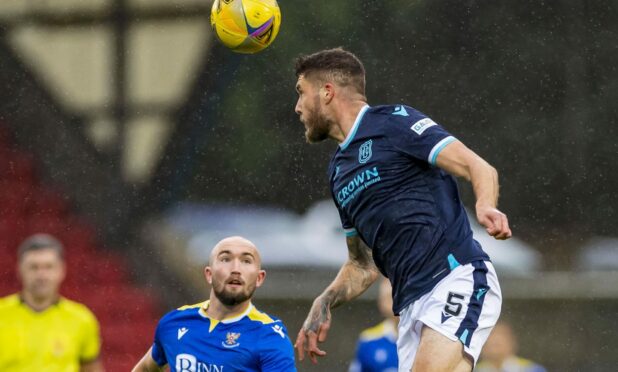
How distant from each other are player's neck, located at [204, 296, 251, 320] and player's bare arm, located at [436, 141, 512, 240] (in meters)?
1.26

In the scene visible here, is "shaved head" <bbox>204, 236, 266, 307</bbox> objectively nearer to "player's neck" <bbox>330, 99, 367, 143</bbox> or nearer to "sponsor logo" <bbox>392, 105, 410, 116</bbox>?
"player's neck" <bbox>330, 99, 367, 143</bbox>

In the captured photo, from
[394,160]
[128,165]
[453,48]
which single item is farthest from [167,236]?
[394,160]

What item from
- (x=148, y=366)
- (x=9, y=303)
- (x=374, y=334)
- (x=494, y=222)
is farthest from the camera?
(x=374, y=334)

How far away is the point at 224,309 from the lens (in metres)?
4.56

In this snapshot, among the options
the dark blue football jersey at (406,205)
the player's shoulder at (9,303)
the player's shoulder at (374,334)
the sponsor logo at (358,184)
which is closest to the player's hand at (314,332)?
the dark blue football jersey at (406,205)

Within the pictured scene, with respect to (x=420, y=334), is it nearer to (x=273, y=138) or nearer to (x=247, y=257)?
(x=247, y=257)

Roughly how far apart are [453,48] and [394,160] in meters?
4.11

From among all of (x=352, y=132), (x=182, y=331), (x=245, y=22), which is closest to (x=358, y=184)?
(x=352, y=132)

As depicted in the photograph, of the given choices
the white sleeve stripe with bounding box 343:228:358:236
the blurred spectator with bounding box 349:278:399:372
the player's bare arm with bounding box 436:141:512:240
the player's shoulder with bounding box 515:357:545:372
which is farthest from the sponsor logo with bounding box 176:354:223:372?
the player's shoulder with bounding box 515:357:545:372

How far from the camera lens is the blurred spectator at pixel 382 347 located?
6590 mm

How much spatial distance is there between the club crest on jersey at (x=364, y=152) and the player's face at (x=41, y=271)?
1926 mm

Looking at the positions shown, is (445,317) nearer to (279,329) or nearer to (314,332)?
(314,332)

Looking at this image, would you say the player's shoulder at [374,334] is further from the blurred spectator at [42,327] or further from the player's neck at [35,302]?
the player's neck at [35,302]

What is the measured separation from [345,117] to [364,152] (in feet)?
0.82
